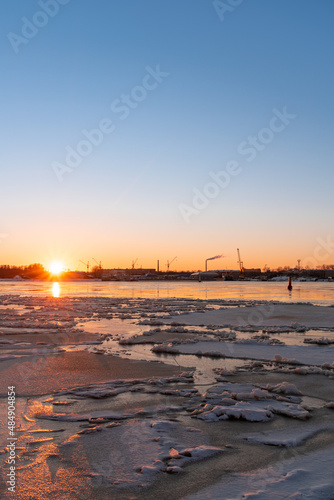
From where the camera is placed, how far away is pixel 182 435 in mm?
4914

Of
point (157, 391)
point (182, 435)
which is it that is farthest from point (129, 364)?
point (182, 435)

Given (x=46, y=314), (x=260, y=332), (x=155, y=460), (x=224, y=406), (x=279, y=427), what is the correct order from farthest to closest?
(x=46, y=314)
(x=260, y=332)
(x=224, y=406)
(x=279, y=427)
(x=155, y=460)

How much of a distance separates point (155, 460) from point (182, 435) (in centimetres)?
74

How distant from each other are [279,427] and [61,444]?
2.67 metres

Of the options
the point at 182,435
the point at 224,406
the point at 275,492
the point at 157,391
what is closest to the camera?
the point at 275,492

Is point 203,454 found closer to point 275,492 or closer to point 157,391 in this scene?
point 275,492

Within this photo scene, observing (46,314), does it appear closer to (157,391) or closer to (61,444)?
(157,391)

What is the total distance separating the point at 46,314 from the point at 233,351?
12028 millimetres

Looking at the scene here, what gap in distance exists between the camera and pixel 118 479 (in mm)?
3820

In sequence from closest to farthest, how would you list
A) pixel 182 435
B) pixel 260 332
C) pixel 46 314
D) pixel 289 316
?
1. pixel 182 435
2. pixel 260 332
3. pixel 289 316
4. pixel 46 314

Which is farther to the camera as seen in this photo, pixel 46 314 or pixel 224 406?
pixel 46 314

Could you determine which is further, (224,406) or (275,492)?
(224,406)

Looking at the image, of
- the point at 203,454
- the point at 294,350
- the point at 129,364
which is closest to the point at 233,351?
the point at 294,350

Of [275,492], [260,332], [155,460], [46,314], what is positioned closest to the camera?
→ [275,492]
